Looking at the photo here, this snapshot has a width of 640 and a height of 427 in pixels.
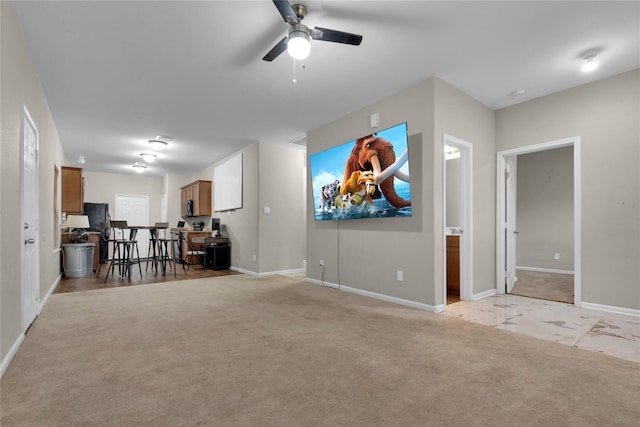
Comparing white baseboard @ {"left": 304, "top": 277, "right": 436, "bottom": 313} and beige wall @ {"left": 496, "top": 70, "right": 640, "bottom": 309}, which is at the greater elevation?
beige wall @ {"left": 496, "top": 70, "right": 640, "bottom": 309}

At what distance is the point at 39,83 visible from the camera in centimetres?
371

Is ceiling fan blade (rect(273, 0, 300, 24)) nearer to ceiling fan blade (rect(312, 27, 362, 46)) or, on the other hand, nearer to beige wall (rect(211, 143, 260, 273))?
ceiling fan blade (rect(312, 27, 362, 46))

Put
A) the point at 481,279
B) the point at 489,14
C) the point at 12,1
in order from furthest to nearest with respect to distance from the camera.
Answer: the point at 481,279, the point at 489,14, the point at 12,1

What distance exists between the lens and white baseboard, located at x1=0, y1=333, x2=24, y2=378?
2.06m

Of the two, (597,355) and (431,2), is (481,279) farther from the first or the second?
(431,2)

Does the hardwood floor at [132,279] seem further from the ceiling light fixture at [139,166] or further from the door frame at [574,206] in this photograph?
the door frame at [574,206]

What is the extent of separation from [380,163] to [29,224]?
3733 millimetres

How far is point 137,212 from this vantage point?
33.9 feet

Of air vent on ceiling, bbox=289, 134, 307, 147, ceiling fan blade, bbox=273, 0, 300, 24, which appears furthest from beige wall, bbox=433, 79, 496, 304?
air vent on ceiling, bbox=289, 134, 307, 147

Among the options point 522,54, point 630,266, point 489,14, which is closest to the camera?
point 489,14

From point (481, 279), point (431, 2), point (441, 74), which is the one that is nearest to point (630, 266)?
point (481, 279)

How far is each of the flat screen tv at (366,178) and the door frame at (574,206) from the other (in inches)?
68.3

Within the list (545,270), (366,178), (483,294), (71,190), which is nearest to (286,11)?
(366,178)

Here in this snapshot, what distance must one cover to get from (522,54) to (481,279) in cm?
275
